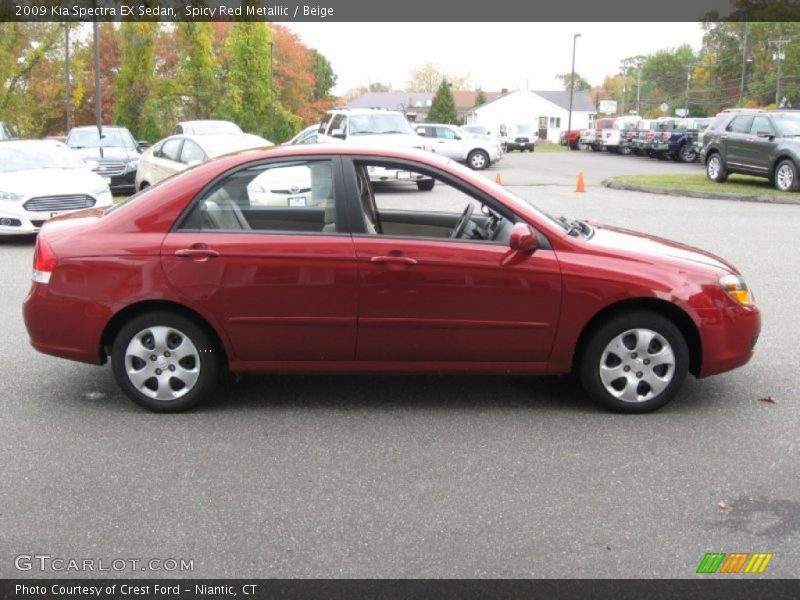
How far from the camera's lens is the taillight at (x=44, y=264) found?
17.4ft

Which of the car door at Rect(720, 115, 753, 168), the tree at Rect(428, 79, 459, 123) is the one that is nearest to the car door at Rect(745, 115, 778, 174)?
the car door at Rect(720, 115, 753, 168)

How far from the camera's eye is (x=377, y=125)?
2117 cm

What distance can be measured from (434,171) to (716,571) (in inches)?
114

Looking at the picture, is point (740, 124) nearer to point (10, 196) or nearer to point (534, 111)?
point (10, 196)

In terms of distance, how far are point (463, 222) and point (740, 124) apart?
17.9 metres

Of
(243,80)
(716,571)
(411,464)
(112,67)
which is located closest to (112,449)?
(411,464)

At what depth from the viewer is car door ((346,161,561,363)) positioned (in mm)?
5137

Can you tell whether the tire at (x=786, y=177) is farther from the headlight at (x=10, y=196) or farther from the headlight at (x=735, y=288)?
the headlight at (x=10, y=196)

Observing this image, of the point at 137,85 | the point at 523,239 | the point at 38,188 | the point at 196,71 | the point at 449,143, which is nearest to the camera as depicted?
the point at 523,239

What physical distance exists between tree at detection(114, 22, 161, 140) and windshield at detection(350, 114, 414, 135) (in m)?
18.4

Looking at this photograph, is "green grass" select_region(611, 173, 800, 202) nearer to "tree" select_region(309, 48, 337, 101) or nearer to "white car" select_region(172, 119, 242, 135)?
"white car" select_region(172, 119, 242, 135)

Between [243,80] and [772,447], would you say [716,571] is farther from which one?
[243,80]

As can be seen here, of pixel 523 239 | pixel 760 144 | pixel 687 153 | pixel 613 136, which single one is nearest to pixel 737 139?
pixel 760 144
